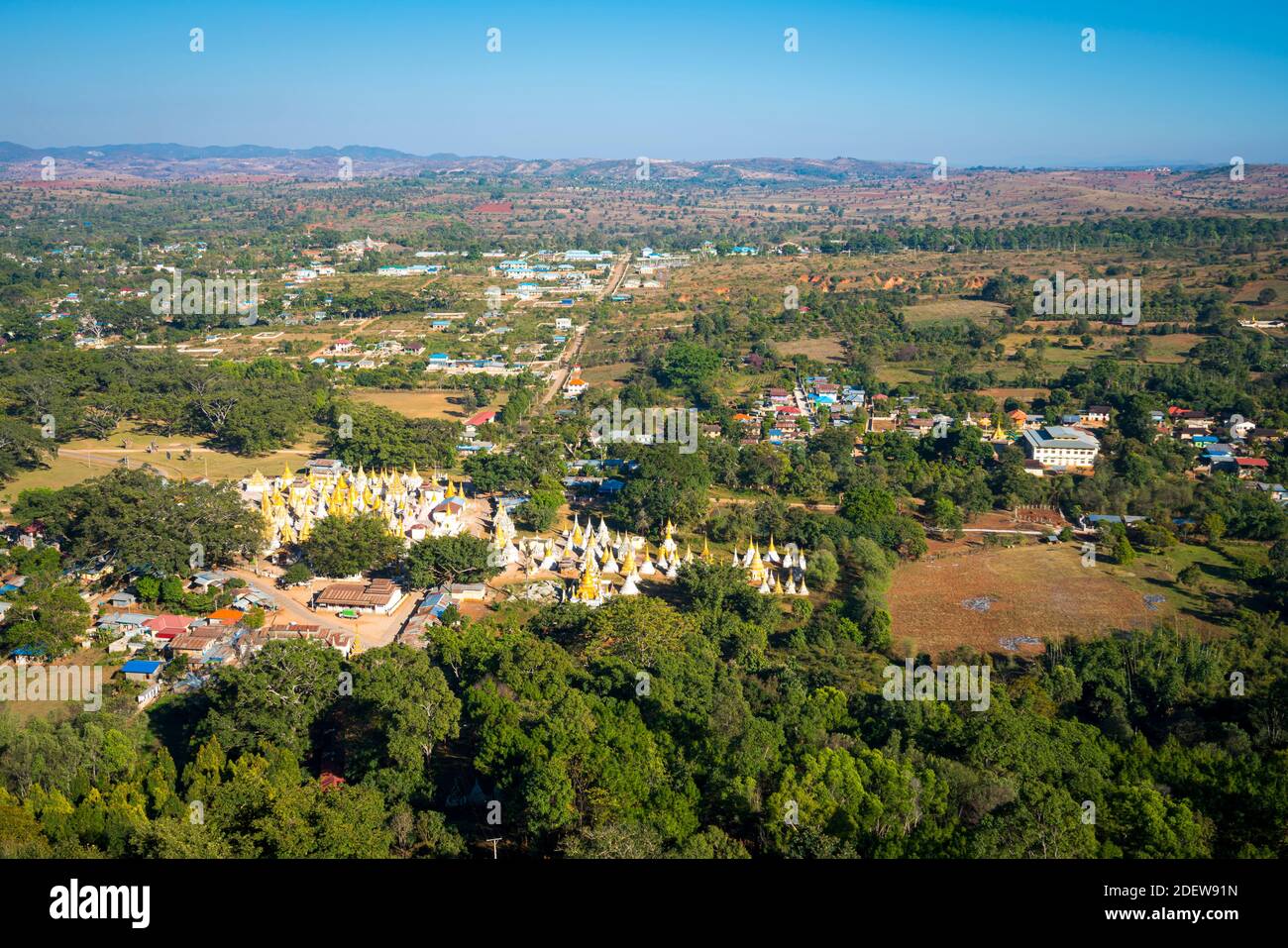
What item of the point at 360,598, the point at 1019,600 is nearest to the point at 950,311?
the point at 1019,600

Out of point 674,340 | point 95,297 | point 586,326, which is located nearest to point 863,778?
point 674,340

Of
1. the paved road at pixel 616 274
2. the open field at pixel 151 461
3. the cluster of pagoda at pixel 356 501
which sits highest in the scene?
the paved road at pixel 616 274

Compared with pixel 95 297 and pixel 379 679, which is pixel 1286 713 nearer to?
pixel 379 679

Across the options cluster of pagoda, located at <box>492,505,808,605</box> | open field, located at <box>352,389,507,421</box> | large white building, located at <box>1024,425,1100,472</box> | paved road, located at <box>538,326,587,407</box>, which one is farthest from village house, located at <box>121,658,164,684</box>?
large white building, located at <box>1024,425,1100,472</box>

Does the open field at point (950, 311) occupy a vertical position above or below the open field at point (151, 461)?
above

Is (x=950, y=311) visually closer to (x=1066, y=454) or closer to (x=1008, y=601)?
(x=1066, y=454)

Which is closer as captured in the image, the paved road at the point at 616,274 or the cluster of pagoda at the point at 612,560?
the cluster of pagoda at the point at 612,560

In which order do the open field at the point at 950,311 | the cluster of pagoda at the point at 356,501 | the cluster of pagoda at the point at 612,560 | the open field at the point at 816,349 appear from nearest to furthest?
the cluster of pagoda at the point at 612,560 → the cluster of pagoda at the point at 356,501 → the open field at the point at 816,349 → the open field at the point at 950,311

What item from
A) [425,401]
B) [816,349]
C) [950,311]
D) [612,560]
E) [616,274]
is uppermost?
[616,274]

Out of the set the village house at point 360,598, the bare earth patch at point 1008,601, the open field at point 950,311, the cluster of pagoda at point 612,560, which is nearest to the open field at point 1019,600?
the bare earth patch at point 1008,601

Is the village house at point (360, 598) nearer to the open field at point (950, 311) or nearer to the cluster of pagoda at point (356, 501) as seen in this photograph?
the cluster of pagoda at point (356, 501)
